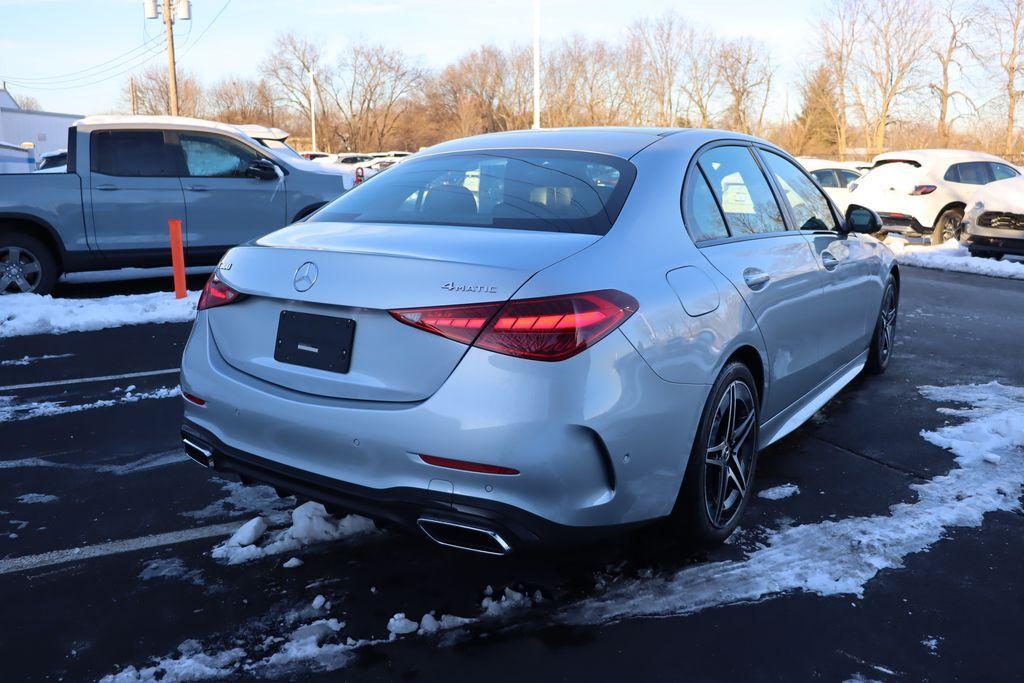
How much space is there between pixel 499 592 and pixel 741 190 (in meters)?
2.09

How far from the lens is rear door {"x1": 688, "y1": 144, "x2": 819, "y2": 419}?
11.3ft

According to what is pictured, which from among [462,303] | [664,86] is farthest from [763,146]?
[664,86]

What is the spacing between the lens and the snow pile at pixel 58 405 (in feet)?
16.9

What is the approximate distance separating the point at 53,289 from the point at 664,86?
5039 centimetres

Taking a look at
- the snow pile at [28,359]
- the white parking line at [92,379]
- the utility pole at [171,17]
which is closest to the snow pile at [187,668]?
the white parking line at [92,379]

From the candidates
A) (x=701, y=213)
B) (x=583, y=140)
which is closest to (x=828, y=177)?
(x=583, y=140)

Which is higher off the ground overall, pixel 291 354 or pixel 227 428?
pixel 291 354

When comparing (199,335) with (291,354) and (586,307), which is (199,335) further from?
(586,307)

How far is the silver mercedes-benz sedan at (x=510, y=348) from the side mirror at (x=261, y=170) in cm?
698

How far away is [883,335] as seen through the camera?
19.9ft

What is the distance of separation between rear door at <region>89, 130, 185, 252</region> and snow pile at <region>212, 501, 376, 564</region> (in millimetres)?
7030

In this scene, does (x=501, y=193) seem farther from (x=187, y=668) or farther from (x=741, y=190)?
(x=187, y=668)

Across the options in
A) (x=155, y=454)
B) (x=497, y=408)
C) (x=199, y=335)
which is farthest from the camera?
(x=155, y=454)

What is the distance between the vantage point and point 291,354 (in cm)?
278
